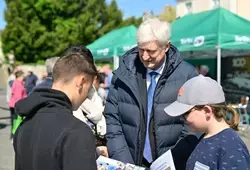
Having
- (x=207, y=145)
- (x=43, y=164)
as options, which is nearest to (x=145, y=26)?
(x=207, y=145)

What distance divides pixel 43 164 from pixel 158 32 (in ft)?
4.88

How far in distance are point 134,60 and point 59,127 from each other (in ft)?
4.76

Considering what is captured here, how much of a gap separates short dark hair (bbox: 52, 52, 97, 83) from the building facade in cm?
2086

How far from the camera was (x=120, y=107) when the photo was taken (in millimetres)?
3014

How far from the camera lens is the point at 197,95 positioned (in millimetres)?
2352

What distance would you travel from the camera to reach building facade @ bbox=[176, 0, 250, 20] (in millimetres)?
21703

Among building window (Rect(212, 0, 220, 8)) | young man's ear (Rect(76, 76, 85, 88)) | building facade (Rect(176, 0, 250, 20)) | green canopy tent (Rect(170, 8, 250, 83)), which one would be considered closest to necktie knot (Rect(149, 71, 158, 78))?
young man's ear (Rect(76, 76, 85, 88))

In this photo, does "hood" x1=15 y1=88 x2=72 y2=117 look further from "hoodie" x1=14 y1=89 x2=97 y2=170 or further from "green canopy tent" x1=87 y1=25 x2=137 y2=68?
"green canopy tent" x1=87 y1=25 x2=137 y2=68

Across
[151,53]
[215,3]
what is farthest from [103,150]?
A: [215,3]

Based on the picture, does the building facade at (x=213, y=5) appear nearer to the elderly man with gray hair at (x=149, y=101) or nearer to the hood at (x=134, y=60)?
the hood at (x=134, y=60)

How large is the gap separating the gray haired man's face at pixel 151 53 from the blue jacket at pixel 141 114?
0.25ft

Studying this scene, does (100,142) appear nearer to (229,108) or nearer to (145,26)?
(145,26)

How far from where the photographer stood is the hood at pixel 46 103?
1.81m

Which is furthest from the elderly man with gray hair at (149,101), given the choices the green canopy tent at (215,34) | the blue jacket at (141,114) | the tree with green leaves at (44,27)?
the tree with green leaves at (44,27)
